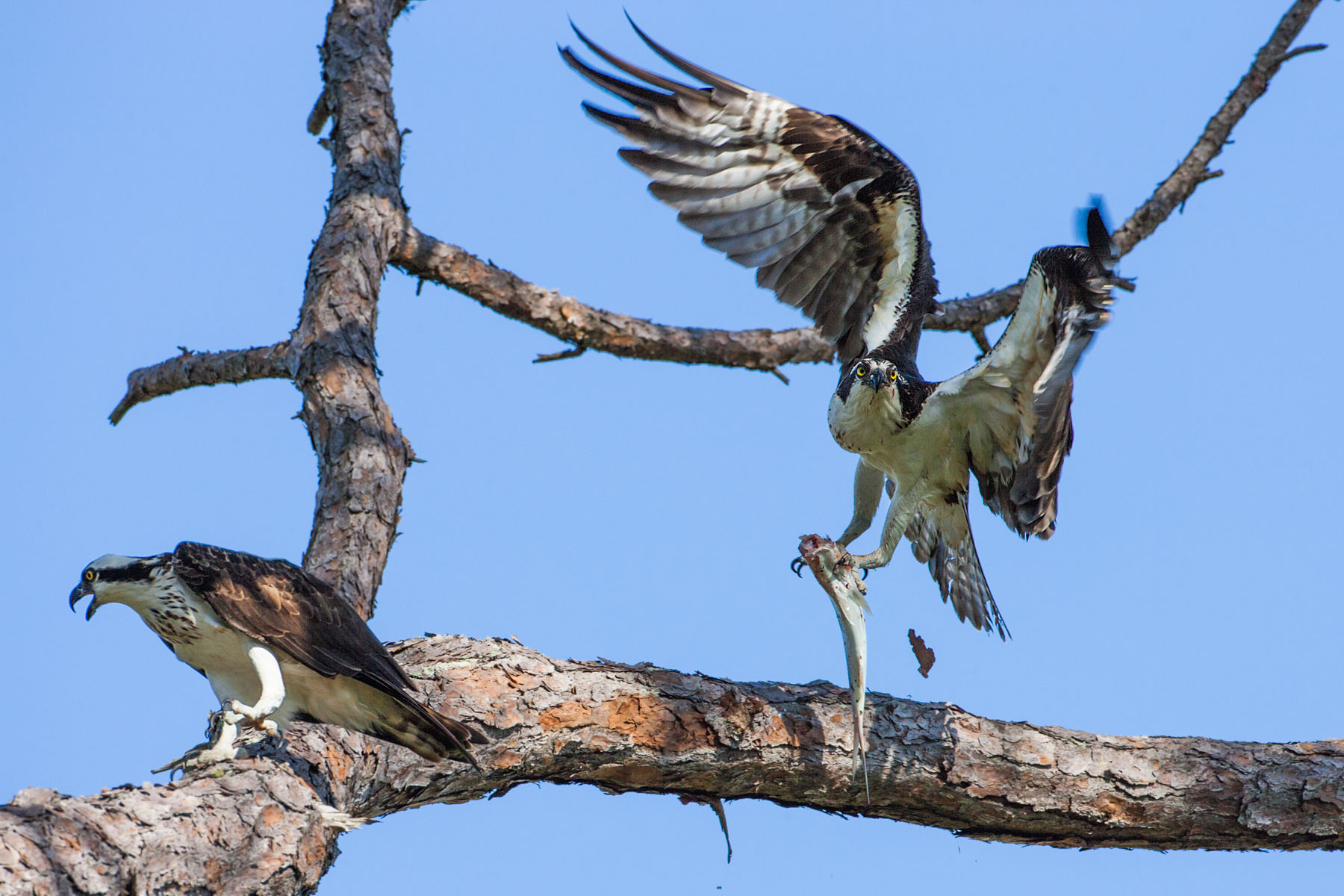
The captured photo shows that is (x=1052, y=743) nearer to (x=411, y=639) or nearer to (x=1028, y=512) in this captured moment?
(x=1028, y=512)

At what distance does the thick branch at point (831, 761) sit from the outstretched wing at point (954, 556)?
3.07 ft

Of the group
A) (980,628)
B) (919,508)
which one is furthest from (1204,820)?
(919,508)

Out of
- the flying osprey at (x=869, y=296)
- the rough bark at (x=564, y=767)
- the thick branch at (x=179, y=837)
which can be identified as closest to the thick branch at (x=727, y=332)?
the rough bark at (x=564, y=767)

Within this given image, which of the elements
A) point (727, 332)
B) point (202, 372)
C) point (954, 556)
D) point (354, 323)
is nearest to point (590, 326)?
point (727, 332)

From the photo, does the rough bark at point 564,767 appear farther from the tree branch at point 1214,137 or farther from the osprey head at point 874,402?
the tree branch at point 1214,137

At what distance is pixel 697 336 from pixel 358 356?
2.23 meters

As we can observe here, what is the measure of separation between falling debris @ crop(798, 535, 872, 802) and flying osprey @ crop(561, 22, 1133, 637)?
22 centimetres

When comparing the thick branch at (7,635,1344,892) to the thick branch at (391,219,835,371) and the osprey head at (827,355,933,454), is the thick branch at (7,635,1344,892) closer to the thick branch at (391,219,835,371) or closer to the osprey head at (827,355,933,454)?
the osprey head at (827,355,933,454)

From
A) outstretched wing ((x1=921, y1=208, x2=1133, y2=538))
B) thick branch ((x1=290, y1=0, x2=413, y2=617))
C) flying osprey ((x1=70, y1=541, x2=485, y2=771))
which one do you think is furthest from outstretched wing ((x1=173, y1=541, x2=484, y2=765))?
outstretched wing ((x1=921, y1=208, x2=1133, y2=538))

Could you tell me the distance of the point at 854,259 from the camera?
5871 millimetres

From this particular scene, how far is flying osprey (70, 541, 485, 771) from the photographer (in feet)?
12.1

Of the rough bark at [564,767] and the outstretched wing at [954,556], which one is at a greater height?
the outstretched wing at [954,556]

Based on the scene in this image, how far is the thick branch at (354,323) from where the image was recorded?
17.1 ft

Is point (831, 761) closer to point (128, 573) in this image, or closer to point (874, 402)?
point (874, 402)
